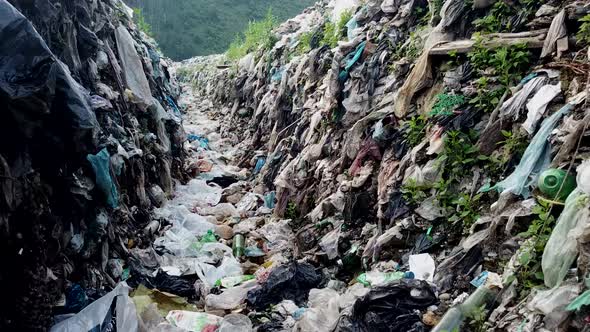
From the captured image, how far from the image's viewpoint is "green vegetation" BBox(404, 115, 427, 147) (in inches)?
146

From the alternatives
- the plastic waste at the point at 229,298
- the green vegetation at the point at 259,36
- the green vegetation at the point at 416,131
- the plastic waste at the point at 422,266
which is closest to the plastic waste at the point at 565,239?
the plastic waste at the point at 422,266

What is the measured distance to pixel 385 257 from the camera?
3.36m

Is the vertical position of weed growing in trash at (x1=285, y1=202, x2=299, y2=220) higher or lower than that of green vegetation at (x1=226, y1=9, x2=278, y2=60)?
lower

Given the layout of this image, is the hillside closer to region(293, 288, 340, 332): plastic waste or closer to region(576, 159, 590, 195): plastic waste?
region(293, 288, 340, 332): plastic waste

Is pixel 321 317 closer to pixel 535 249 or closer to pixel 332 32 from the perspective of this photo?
pixel 535 249

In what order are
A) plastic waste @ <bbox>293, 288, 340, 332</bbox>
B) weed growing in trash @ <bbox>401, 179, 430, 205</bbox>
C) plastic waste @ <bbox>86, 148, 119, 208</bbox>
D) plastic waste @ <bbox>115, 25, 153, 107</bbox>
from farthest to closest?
plastic waste @ <bbox>115, 25, 153, 107</bbox>, weed growing in trash @ <bbox>401, 179, 430, 205</bbox>, plastic waste @ <bbox>86, 148, 119, 208</bbox>, plastic waste @ <bbox>293, 288, 340, 332</bbox>

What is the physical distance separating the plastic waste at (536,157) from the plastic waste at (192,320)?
80.7 inches

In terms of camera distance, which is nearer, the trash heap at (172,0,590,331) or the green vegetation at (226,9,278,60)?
the trash heap at (172,0,590,331)

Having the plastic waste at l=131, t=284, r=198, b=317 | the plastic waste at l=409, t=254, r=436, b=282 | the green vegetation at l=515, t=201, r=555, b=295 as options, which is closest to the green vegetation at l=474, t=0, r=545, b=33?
the green vegetation at l=515, t=201, r=555, b=295

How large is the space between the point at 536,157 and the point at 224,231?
11.1 feet


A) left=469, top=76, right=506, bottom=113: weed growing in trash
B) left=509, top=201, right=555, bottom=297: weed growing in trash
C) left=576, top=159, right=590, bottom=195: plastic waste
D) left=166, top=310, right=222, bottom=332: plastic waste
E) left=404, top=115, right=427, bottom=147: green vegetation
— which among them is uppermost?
left=469, top=76, right=506, bottom=113: weed growing in trash

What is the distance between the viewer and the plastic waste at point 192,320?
303 cm

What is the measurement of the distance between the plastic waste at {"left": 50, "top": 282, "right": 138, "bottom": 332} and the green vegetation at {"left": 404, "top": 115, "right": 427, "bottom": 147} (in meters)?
2.40

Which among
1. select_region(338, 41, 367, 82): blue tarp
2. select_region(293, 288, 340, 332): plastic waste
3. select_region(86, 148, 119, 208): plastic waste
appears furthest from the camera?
select_region(338, 41, 367, 82): blue tarp
